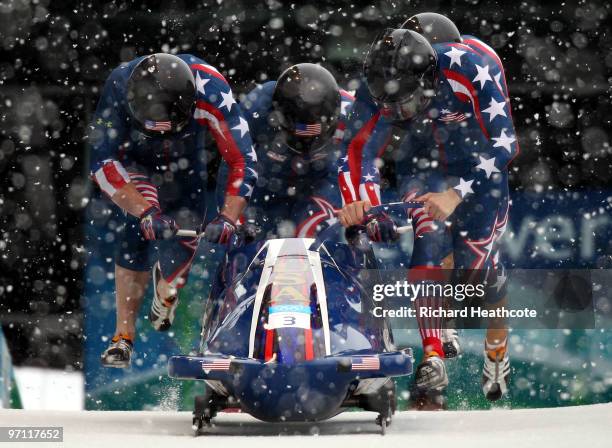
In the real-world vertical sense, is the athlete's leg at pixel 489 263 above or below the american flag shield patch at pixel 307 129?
below

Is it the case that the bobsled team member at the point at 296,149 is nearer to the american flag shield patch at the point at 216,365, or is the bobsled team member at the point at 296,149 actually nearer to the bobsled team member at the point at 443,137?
the bobsled team member at the point at 443,137

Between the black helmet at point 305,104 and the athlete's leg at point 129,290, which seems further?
the athlete's leg at point 129,290

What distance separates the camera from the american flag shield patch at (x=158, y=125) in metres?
4.50

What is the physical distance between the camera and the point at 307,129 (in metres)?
4.65

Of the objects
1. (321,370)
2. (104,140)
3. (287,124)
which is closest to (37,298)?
(104,140)

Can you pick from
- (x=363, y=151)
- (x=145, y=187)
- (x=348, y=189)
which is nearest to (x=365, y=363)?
(x=348, y=189)

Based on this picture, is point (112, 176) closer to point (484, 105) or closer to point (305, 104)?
point (305, 104)

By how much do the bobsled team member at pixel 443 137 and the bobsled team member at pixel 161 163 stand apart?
1.74 feet

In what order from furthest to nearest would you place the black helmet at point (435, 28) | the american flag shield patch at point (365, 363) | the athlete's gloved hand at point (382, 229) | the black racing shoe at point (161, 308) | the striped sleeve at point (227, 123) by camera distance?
1. the black racing shoe at point (161, 308)
2. the black helmet at point (435, 28)
3. the striped sleeve at point (227, 123)
4. the athlete's gloved hand at point (382, 229)
5. the american flag shield patch at point (365, 363)

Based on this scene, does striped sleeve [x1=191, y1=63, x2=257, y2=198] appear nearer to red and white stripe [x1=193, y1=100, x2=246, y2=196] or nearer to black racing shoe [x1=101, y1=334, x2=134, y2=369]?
red and white stripe [x1=193, y1=100, x2=246, y2=196]

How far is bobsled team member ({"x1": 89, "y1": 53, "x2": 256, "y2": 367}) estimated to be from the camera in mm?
4449

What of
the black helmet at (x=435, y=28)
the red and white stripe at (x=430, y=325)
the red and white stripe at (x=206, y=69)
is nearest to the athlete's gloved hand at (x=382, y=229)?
the red and white stripe at (x=430, y=325)

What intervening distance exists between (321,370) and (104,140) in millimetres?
A: 1979

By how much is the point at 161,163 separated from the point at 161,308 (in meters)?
0.80
